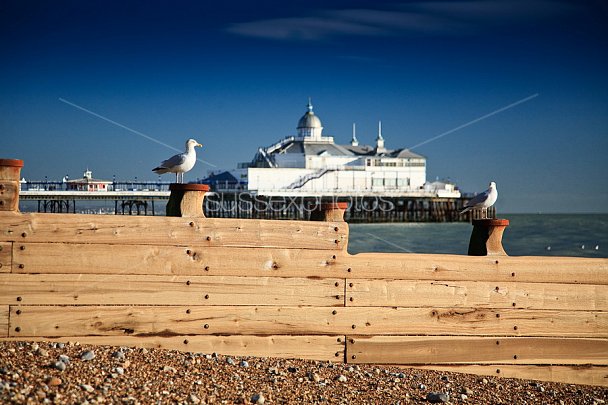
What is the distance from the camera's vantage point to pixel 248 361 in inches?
271

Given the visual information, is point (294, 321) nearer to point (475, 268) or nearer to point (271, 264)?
point (271, 264)

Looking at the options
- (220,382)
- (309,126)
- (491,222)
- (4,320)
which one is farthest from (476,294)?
(309,126)

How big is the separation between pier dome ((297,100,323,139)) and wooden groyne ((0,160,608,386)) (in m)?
89.4

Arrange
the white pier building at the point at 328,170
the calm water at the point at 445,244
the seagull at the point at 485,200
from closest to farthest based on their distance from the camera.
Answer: the seagull at the point at 485,200 < the calm water at the point at 445,244 < the white pier building at the point at 328,170

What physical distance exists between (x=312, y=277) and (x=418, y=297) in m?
1.08

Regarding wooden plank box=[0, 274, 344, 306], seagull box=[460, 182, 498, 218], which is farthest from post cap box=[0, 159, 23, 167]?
seagull box=[460, 182, 498, 218]

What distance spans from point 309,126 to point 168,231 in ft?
299

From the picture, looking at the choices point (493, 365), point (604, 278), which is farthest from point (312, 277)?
point (604, 278)

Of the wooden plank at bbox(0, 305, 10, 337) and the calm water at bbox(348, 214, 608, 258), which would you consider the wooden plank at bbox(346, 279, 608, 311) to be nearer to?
the wooden plank at bbox(0, 305, 10, 337)

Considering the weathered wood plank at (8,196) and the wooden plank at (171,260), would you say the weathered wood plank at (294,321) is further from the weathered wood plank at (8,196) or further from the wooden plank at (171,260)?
the weathered wood plank at (8,196)

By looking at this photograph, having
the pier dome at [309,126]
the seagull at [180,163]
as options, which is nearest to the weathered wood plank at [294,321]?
the seagull at [180,163]

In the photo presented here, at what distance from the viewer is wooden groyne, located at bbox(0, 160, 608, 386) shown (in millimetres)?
6656

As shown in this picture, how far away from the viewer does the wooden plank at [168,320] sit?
6.58 m

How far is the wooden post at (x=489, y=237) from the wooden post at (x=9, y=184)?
4369 mm
